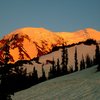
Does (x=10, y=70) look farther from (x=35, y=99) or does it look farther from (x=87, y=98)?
(x=35, y=99)

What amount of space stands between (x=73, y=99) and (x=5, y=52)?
18.3 m

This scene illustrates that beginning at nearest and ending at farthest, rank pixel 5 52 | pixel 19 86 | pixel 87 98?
pixel 5 52 < pixel 87 98 < pixel 19 86

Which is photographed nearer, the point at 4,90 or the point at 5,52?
the point at 4,90

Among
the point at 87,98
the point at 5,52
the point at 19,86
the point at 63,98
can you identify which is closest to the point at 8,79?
the point at 5,52

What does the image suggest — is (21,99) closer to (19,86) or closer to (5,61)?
(5,61)

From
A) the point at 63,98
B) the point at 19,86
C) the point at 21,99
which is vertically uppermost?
the point at 63,98

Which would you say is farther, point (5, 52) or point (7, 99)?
point (5, 52)

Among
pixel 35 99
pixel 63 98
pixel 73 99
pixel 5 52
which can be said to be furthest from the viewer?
pixel 35 99

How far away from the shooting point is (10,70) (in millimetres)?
36594

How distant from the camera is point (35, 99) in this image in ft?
218

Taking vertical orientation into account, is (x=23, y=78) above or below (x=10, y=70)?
below

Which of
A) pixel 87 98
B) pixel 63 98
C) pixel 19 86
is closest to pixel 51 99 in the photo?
pixel 63 98

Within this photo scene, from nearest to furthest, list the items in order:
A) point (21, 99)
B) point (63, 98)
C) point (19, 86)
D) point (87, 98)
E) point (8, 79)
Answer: point (8, 79) → point (87, 98) → point (63, 98) → point (21, 99) → point (19, 86)

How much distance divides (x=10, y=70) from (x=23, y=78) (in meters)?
116
